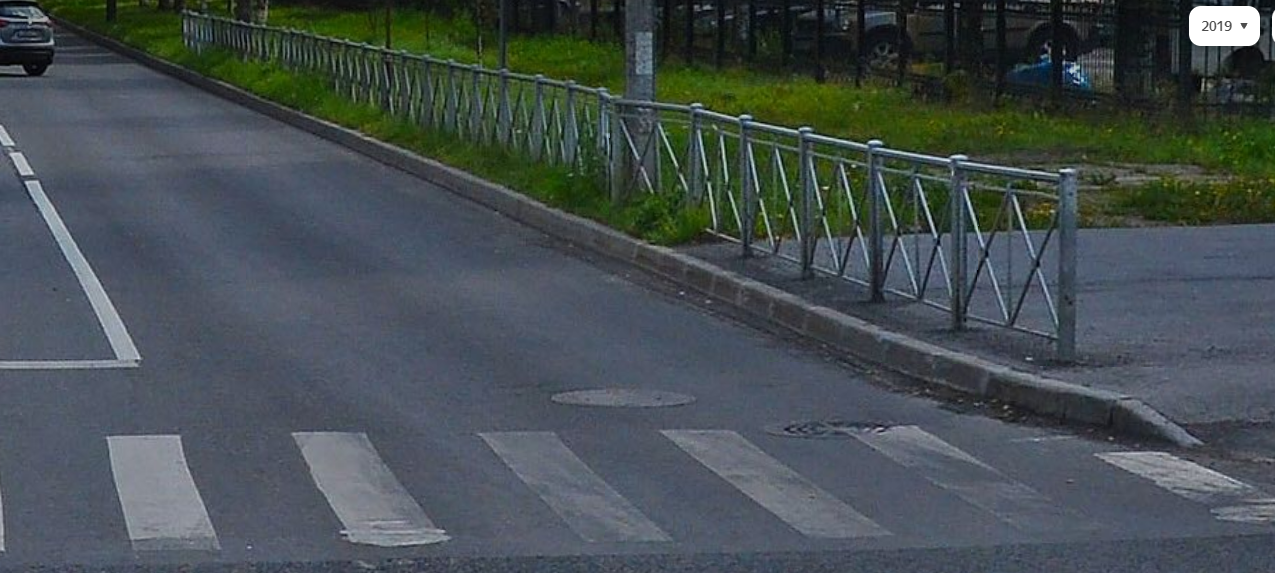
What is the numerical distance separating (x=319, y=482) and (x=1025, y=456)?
304cm

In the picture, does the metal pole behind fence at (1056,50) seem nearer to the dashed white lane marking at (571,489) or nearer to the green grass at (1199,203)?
the green grass at (1199,203)

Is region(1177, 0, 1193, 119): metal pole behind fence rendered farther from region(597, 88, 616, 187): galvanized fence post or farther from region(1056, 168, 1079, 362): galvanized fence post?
region(1056, 168, 1079, 362): galvanized fence post

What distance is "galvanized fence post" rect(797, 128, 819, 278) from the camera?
15.5m

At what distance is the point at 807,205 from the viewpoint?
15508 millimetres

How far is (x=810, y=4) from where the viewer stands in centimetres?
3819

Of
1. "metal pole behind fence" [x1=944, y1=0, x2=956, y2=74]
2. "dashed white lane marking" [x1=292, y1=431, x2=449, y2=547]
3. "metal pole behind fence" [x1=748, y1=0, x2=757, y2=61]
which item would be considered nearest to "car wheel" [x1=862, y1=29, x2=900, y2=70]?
"metal pole behind fence" [x1=944, y1=0, x2=956, y2=74]

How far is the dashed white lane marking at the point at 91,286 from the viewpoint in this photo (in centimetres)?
1325

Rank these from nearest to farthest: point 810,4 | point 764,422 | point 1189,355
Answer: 1. point 764,422
2. point 1189,355
3. point 810,4

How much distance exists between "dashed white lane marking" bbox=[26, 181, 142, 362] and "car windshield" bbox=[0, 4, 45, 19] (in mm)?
21746

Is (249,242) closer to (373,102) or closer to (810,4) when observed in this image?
(373,102)

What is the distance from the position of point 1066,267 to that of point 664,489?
140 inches

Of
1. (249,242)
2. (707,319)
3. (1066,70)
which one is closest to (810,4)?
(1066,70)

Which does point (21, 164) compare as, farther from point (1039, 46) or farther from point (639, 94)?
point (1039, 46)

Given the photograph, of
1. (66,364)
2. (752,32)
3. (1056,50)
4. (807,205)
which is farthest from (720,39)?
(66,364)
